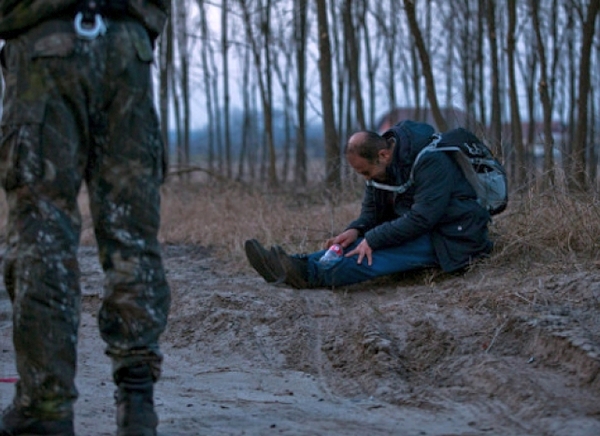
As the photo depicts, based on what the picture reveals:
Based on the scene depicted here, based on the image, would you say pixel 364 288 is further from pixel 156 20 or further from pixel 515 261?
pixel 156 20

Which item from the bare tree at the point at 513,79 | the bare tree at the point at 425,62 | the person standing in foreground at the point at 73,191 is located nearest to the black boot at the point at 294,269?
the person standing in foreground at the point at 73,191

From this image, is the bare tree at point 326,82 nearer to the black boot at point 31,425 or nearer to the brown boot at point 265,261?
the brown boot at point 265,261

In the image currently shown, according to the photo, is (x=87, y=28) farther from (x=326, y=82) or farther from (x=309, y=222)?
(x=326, y=82)

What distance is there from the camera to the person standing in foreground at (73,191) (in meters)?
2.47

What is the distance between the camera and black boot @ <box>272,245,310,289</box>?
5492 millimetres

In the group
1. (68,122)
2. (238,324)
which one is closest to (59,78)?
(68,122)

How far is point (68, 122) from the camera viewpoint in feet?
8.21

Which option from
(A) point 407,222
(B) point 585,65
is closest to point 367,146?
(A) point 407,222

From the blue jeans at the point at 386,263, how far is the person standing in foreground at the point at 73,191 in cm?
284

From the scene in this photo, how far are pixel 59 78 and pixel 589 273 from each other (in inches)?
118

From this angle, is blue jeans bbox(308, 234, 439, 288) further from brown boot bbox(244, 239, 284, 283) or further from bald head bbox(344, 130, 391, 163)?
bald head bbox(344, 130, 391, 163)

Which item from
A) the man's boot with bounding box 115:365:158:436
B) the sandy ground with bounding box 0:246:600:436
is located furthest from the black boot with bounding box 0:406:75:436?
the sandy ground with bounding box 0:246:600:436

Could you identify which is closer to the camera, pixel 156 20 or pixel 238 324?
pixel 156 20

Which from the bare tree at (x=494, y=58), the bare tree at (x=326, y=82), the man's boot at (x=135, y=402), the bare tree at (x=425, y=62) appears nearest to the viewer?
the man's boot at (x=135, y=402)
